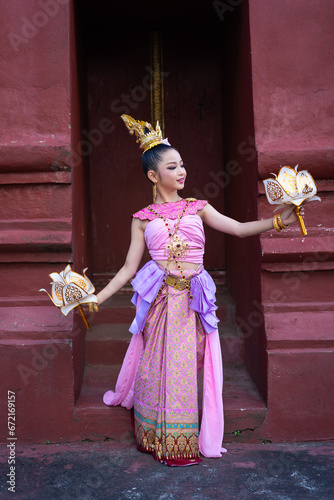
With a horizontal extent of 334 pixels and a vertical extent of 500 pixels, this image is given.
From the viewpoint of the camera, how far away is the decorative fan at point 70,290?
2.49m

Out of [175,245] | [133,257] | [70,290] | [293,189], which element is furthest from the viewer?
[133,257]

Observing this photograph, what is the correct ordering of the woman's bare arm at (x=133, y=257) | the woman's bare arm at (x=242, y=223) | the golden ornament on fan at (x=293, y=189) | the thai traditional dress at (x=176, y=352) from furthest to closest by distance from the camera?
the woman's bare arm at (x=133, y=257) → the thai traditional dress at (x=176, y=352) → the woman's bare arm at (x=242, y=223) → the golden ornament on fan at (x=293, y=189)

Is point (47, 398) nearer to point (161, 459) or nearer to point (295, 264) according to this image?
point (161, 459)

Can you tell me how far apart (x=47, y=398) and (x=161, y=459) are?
0.78m

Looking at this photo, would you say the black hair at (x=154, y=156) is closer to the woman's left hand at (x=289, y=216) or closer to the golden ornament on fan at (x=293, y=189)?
the golden ornament on fan at (x=293, y=189)

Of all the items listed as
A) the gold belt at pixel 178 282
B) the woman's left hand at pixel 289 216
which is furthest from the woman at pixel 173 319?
the woman's left hand at pixel 289 216

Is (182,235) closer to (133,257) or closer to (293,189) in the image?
(133,257)

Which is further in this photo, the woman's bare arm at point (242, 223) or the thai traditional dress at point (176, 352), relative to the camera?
the thai traditional dress at point (176, 352)

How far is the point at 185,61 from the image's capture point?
417 cm

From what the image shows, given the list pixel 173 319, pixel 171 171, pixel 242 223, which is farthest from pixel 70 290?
pixel 242 223

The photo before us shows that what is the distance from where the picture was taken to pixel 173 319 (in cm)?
271

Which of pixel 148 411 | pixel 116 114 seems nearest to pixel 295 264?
pixel 148 411

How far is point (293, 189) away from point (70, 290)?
1221 mm

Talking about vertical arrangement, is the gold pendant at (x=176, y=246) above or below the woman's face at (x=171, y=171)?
below
